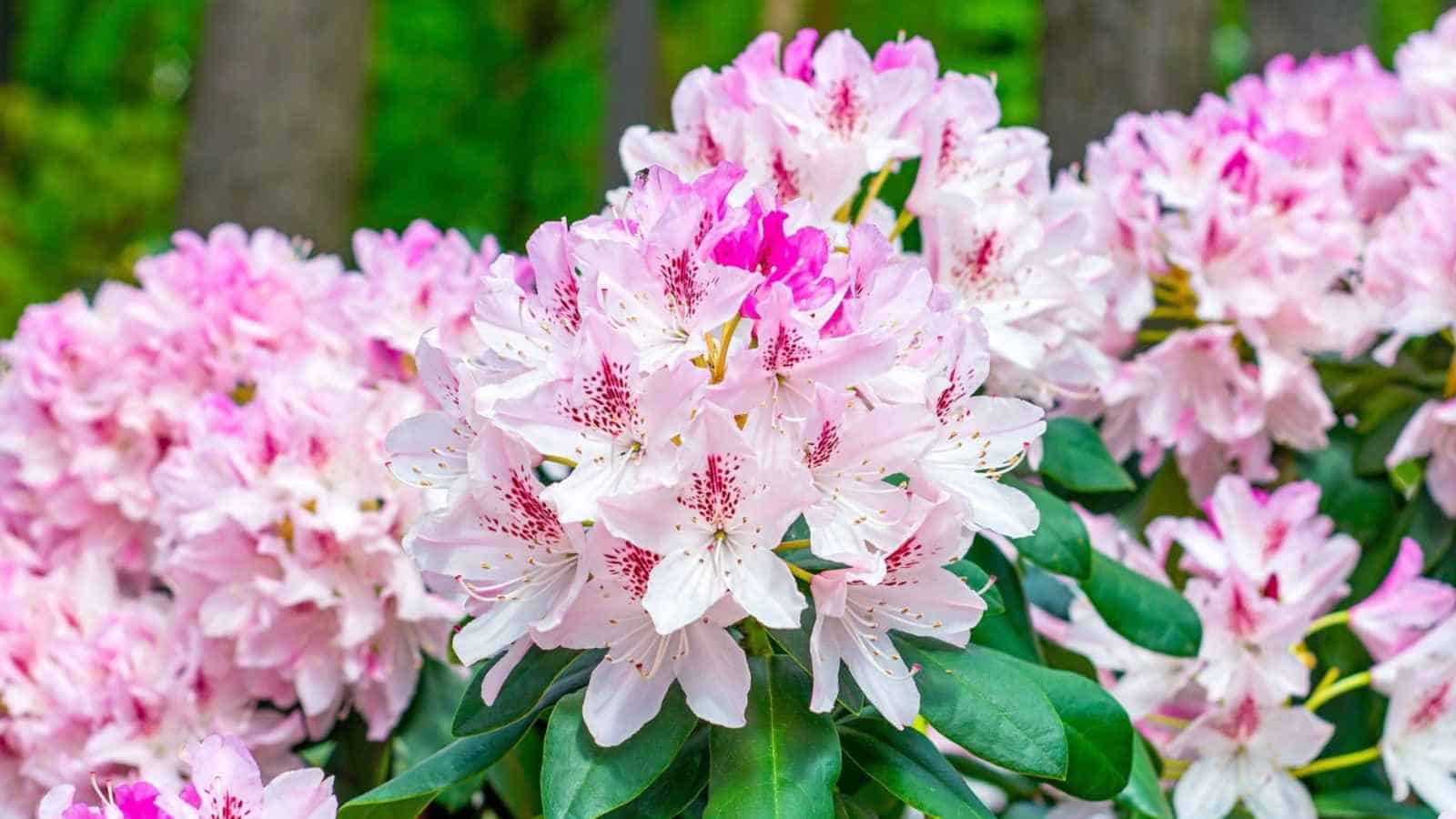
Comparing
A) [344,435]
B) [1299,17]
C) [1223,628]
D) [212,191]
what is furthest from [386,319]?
[1299,17]

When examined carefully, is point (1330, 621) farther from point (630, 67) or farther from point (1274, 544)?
point (630, 67)

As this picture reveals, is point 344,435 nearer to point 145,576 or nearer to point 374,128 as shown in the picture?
point 145,576

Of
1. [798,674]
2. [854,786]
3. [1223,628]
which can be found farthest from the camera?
[1223,628]

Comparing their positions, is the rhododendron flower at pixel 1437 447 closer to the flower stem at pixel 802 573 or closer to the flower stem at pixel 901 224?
the flower stem at pixel 901 224

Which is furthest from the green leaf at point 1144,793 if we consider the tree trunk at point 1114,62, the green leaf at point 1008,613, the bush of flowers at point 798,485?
the tree trunk at point 1114,62

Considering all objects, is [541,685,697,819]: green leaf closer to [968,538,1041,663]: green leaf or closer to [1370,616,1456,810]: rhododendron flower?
[968,538,1041,663]: green leaf

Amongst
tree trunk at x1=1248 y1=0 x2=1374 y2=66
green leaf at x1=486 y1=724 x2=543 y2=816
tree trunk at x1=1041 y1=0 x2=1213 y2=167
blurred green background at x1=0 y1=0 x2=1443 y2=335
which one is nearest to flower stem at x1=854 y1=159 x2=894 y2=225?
green leaf at x1=486 y1=724 x2=543 y2=816
